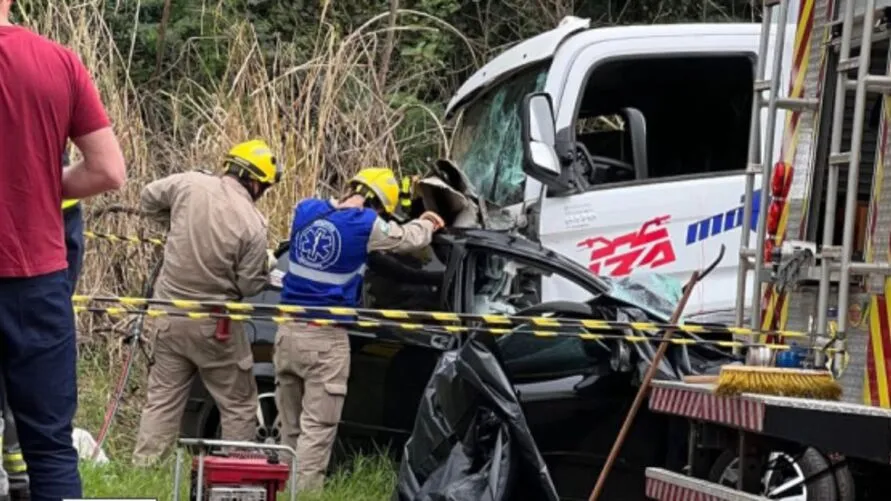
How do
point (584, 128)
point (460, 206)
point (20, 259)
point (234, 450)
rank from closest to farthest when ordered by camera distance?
point (20, 259)
point (234, 450)
point (460, 206)
point (584, 128)

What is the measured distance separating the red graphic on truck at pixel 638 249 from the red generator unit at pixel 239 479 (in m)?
3.74

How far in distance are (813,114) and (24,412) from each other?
317cm

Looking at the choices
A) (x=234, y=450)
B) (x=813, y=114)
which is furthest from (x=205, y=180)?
(x=813, y=114)

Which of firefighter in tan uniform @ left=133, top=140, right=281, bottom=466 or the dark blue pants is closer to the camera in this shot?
the dark blue pants

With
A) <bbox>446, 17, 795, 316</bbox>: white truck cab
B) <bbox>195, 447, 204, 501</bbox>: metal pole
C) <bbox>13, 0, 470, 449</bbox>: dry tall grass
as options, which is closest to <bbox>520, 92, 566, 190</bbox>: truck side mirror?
<bbox>446, 17, 795, 316</bbox>: white truck cab

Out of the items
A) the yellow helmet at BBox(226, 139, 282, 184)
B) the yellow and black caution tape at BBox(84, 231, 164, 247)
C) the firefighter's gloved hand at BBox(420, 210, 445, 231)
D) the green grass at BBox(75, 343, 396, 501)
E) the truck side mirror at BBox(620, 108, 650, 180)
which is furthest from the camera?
the yellow and black caution tape at BBox(84, 231, 164, 247)

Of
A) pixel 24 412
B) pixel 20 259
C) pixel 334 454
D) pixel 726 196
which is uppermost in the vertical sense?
pixel 726 196

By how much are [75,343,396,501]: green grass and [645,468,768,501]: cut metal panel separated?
2491 millimetres

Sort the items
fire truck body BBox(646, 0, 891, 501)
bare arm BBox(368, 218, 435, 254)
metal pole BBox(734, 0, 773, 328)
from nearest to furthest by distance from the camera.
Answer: fire truck body BBox(646, 0, 891, 501)
metal pole BBox(734, 0, 773, 328)
bare arm BBox(368, 218, 435, 254)

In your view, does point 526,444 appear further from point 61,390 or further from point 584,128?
point 584,128

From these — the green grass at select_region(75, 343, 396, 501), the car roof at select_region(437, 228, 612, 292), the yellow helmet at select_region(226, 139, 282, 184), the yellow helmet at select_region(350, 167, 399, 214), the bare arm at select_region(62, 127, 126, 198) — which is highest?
the yellow helmet at select_region(226, 139, 282, 184)

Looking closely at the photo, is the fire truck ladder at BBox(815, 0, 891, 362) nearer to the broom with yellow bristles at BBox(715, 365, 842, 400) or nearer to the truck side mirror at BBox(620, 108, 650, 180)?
the broom with yellow bristles at BBox(715, 365, 842, 400)

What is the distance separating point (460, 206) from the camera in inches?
347

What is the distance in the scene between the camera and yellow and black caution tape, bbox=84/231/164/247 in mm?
11102
